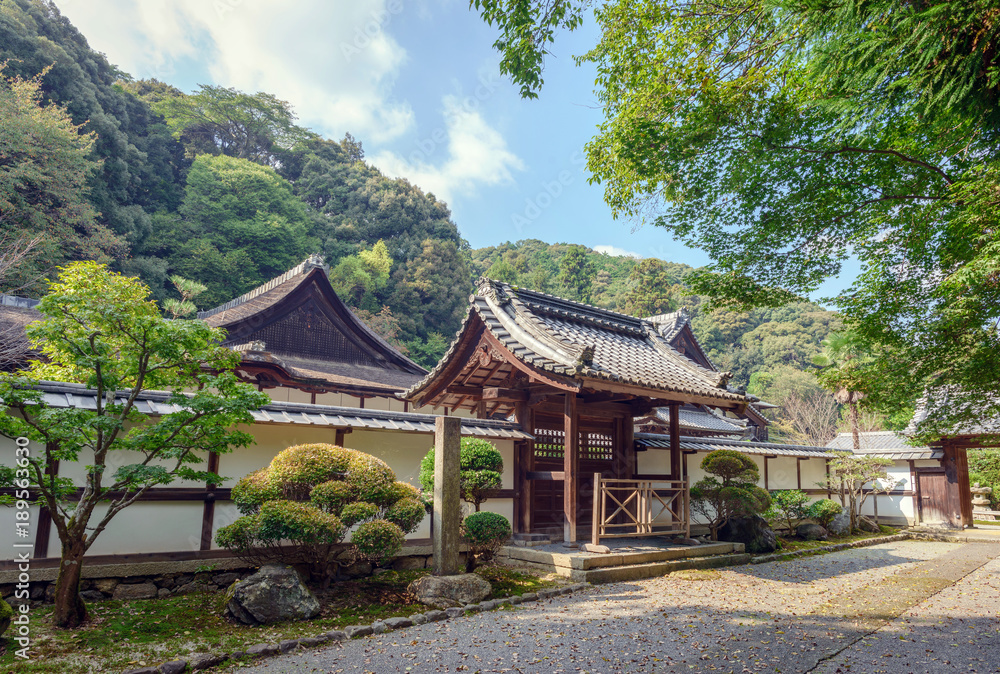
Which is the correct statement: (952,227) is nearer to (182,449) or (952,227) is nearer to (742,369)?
(182,449)

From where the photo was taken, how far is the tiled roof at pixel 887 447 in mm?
21587

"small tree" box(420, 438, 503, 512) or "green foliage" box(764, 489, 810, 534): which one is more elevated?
"small tree" box(420, 438, 503, 512)

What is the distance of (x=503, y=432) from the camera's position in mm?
10797

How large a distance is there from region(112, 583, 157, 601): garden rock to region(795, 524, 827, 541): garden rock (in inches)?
612

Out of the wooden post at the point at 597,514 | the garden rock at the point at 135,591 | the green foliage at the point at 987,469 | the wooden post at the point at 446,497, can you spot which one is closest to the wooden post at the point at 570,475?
the wooden post at the point at 597,514

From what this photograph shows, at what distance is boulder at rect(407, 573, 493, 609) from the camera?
7.29 m

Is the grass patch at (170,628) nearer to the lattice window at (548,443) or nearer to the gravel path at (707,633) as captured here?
the gravel path at (707,633)

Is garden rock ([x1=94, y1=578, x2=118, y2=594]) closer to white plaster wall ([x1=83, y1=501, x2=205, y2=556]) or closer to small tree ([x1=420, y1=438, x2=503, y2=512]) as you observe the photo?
white plaster wall ([x1=83, y1=501, x2=205, y2=556])

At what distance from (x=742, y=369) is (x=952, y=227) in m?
51.6

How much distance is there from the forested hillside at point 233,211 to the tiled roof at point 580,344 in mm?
6743

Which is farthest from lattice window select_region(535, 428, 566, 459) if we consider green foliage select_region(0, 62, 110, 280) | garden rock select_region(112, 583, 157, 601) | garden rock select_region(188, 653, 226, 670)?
green foliage select_region(0, 62, 110, 280)

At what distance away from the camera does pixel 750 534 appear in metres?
12.8

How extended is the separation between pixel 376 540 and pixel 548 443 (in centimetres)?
567

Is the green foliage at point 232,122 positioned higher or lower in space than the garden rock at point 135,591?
higher
